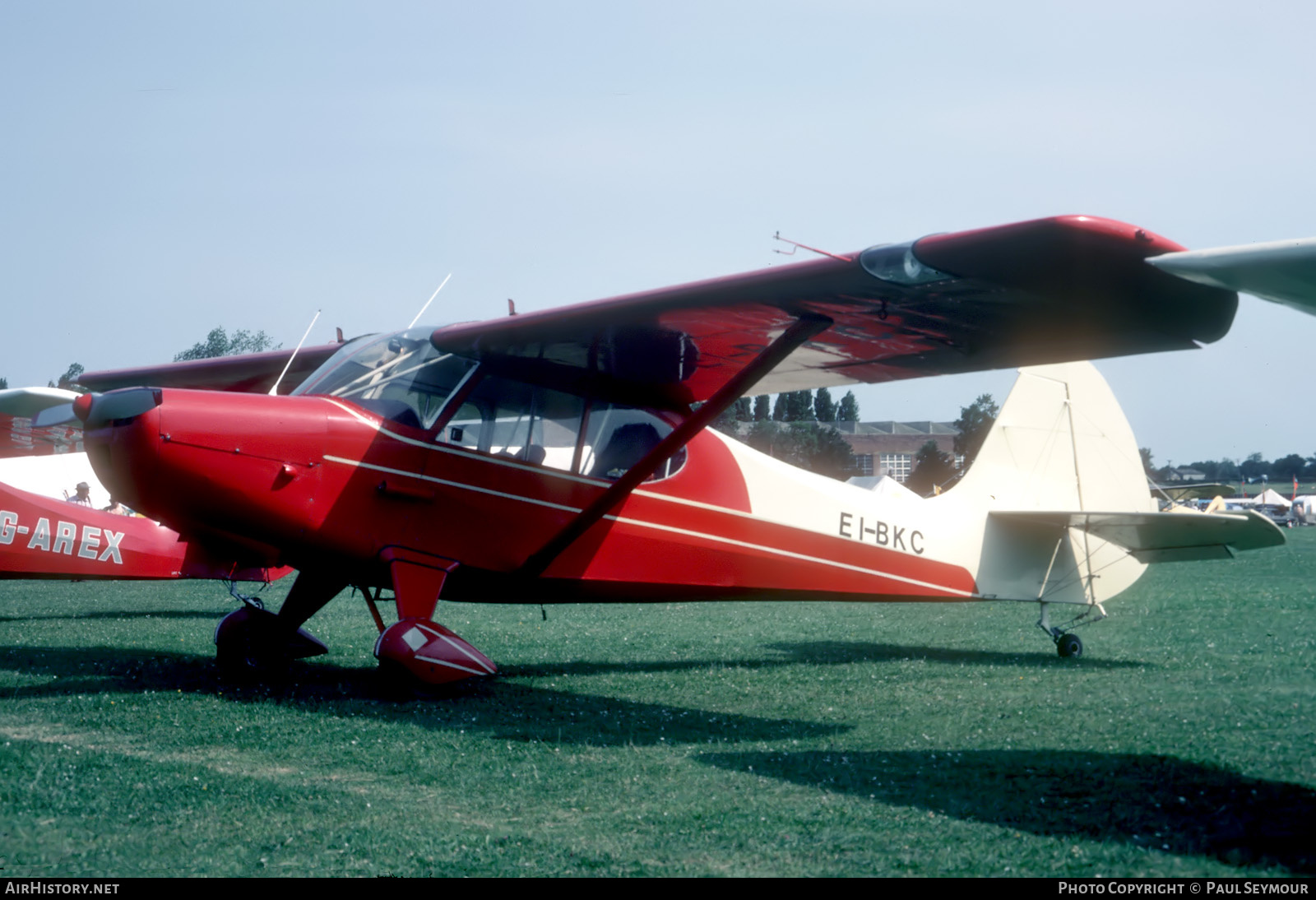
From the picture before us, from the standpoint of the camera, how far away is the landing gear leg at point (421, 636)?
6.85 m

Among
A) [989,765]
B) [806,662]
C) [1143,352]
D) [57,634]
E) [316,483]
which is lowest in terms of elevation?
[57,634]

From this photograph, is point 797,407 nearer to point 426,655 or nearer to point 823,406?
point 823,406

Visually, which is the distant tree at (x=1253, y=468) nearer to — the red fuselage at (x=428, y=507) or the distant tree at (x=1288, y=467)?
the distant tree at (x=1288, y=467)

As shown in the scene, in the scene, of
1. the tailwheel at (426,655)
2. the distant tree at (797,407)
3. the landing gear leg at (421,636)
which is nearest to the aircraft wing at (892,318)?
the landing gear leg at (421,636)

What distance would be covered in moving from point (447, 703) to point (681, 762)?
92.1 inches

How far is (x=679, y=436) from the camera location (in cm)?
739

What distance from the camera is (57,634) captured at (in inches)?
442

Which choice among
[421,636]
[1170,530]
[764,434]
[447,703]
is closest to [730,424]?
[764,434]

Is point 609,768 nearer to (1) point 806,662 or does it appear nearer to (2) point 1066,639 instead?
(1) point 806,662

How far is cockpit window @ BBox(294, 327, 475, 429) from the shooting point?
24.5ft

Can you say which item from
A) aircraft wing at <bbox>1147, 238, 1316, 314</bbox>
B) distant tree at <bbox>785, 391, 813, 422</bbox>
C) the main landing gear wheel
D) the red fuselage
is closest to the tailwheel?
the red fuselage

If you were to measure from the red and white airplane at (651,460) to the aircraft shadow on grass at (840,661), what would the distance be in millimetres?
497
